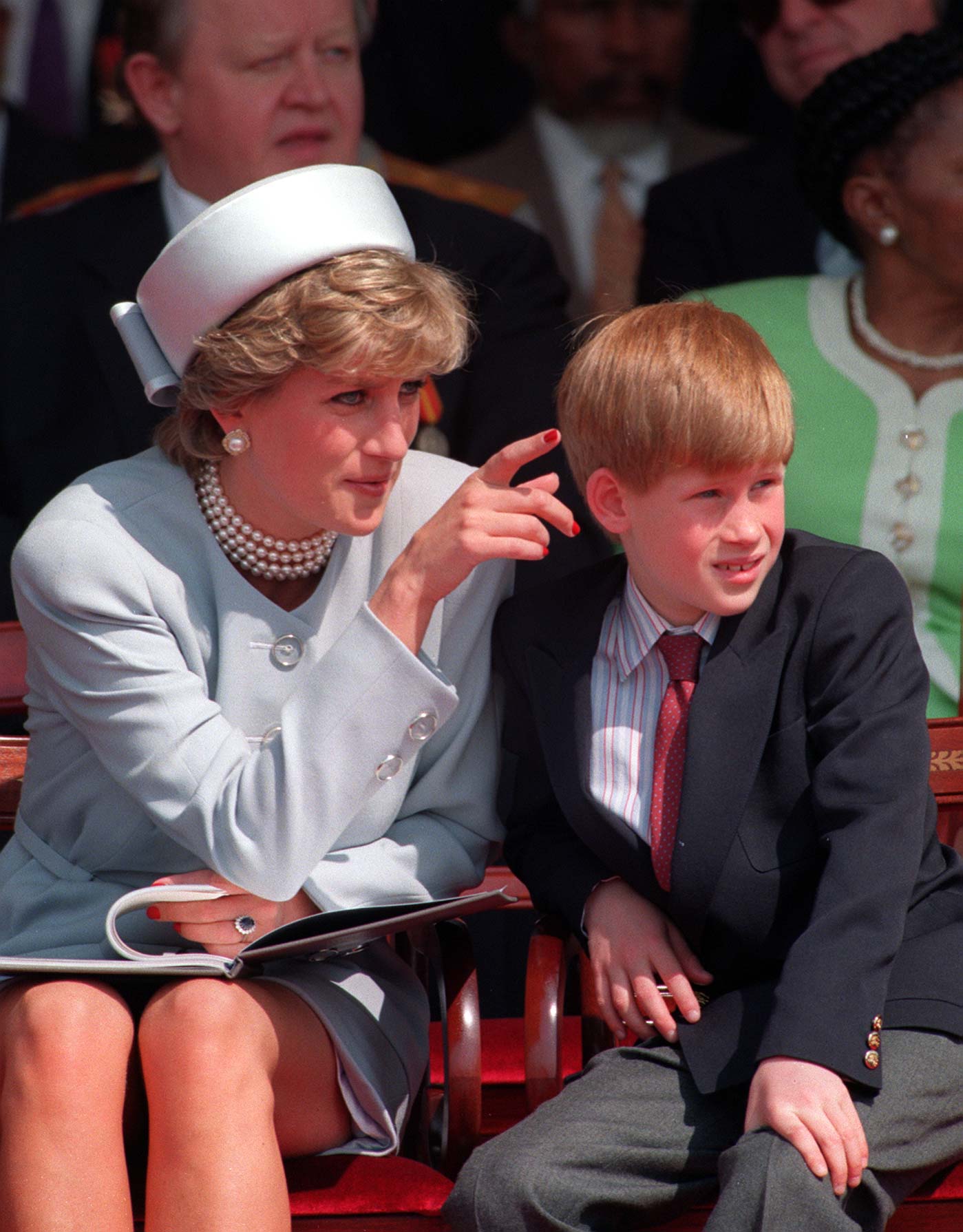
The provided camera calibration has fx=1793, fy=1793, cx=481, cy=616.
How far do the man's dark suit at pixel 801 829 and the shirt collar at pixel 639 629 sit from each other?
0.02 m

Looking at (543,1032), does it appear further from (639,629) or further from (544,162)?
(544,162)

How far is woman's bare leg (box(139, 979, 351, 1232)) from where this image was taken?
6.64 ft

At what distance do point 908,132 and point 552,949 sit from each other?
1.86m

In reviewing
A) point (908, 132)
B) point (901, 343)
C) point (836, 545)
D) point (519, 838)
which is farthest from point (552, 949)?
point (908, 132)

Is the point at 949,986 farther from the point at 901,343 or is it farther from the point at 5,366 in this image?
the point at 5,366

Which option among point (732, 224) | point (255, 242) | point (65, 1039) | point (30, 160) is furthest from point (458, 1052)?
point (30, 160)

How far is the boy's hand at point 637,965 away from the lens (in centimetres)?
223

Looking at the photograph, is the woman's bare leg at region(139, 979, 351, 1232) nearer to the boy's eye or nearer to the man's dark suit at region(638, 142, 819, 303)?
the boy's eye

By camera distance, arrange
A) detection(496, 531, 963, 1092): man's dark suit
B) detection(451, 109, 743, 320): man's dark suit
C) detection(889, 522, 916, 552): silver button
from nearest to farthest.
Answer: detection(496, 531, 963, 1092): man's dark suit → detection(889, 522, 916, 552): silver button → detection(451, 109, 743, 320): man's dark suit

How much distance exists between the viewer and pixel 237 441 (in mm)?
2443

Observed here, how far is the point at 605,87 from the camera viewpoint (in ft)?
15.8

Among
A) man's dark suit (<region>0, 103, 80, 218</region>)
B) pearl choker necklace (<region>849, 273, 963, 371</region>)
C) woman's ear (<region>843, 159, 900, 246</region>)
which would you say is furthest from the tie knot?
man's dark suit (<region>0, 103, 80, 218</region>)

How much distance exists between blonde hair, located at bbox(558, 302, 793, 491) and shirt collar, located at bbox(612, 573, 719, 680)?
0.18 m

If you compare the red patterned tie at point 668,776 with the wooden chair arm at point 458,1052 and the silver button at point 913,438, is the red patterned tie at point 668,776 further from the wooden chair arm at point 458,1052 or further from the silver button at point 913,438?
the silver button at point 913,438
